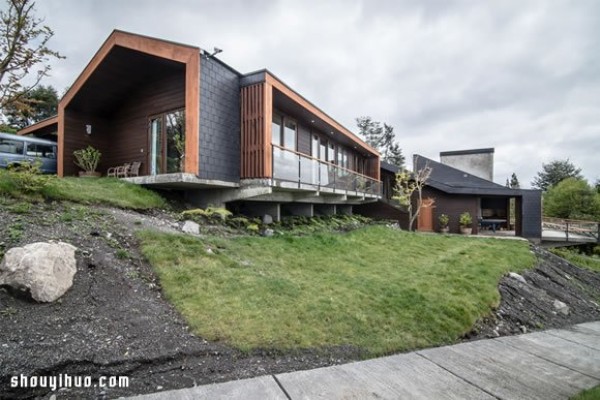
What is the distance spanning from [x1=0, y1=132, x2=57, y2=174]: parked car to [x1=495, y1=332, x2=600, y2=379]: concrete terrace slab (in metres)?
17.4

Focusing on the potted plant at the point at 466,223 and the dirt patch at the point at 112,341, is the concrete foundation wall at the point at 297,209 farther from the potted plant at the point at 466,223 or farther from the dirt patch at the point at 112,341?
the potted plant at the point at 466,223

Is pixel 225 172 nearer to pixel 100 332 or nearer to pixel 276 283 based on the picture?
pixel 276 283

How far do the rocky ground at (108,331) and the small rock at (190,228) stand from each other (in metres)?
1.63

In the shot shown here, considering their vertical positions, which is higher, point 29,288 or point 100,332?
point 29,288

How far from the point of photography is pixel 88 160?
11.6 meters

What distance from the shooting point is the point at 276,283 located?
16.5ft

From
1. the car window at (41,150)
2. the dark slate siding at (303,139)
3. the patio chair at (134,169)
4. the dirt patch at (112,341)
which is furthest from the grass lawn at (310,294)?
the car window at (41,150)

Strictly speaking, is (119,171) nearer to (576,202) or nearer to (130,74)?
(130,74)

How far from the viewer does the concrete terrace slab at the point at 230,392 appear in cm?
264

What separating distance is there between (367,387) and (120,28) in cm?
1210

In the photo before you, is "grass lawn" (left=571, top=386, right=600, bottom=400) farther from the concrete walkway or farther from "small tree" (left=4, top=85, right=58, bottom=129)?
"small tree" (left=4, top=85, right=58, bottom=129)

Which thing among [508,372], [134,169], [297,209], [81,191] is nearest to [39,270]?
[81,191]

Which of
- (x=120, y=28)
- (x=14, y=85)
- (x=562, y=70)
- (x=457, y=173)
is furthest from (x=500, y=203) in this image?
(x=14, y=85)

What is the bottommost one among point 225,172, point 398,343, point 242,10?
point 398,343
